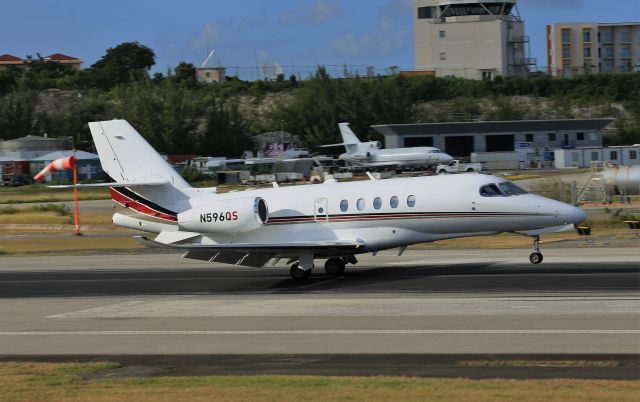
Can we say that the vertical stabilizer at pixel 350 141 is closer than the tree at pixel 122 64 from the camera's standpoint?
Yes

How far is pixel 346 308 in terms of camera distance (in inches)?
843

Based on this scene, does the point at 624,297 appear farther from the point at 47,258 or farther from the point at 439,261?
the point at 47,258

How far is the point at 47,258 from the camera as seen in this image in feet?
123

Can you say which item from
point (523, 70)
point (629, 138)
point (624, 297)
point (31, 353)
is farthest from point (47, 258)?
point (523, 70)

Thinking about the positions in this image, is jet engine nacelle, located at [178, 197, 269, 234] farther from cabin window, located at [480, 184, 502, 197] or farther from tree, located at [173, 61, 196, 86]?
tree, located at [173, 61, 196, 86]

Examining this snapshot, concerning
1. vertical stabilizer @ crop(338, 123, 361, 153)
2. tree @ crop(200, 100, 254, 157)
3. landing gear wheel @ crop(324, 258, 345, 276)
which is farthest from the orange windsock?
tree @ crop(200, 100, 254, 157)

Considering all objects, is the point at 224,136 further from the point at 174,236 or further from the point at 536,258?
the point at 536,258

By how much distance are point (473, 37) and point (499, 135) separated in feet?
131

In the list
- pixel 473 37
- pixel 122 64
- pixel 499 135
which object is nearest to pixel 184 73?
pixel 122 64

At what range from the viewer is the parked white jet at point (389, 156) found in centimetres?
9281

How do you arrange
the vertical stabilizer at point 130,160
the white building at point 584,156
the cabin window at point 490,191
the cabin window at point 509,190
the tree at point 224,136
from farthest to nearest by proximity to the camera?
the tree at point 224,136
the white building at point 584,156
the vertical stabilizer at point 130,160
the cabin window at point 509,190
the cabin window at point 490,191

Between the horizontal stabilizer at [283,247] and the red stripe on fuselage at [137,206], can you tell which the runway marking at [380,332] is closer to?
the horizontal stabilizer at [283,247]

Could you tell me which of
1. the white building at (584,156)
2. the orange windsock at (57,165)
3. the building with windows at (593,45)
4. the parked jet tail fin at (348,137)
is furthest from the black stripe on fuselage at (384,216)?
the building with windows at (593,45)

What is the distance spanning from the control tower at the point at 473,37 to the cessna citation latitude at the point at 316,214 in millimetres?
115080
